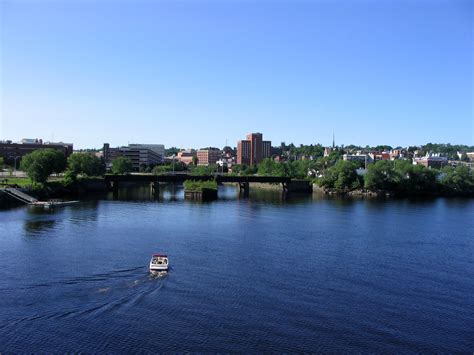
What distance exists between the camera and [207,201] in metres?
74.6

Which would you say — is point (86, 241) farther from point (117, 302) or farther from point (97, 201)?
point (97, 201)

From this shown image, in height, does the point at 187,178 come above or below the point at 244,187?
above

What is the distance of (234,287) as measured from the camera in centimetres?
2652

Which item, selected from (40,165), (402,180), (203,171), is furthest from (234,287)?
(203,171)

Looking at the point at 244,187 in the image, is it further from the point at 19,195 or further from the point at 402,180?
the point at 19,195

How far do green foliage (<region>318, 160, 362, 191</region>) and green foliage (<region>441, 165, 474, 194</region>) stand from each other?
1528cm

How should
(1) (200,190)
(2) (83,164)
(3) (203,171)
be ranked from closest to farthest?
1. (1) (200,190)
2. (2) (83,164)
3. (3) (203,171)

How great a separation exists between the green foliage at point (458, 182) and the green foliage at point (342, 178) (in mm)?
15276

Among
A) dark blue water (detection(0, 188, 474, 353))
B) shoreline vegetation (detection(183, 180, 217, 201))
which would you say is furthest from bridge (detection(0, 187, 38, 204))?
shoreline vegetation (detection(183, 180, 217, 201))

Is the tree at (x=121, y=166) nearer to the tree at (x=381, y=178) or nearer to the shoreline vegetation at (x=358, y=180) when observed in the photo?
the shoreline vegetation at (x=358, y=180)

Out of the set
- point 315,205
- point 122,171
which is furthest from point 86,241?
point 122,171

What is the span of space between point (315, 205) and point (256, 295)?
46.1 m

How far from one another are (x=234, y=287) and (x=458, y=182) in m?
79.3

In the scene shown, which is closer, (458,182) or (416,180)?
(416,180)
